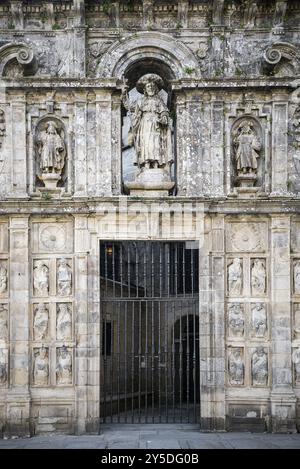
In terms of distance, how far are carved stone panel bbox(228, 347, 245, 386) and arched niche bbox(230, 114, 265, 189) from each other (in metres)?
3.04

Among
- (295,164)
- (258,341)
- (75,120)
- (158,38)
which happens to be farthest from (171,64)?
(258,341)

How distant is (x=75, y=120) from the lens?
1231 centimetres

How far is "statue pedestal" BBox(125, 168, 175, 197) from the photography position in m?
12.4

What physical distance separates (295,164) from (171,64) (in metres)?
2.95

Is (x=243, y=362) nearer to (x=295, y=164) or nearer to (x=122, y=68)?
(x=295, y=164)

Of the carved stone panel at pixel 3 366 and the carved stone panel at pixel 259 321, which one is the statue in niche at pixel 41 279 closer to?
the carved stone panel at pixel 3 366

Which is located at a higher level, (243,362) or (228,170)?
(228,170)

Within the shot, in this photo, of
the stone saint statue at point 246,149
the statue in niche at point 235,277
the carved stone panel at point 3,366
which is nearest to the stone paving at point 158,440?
the carved stone panel at point 3,366

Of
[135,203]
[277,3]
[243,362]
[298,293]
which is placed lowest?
[243,362]

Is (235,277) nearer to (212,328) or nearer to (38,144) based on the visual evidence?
(212,328)

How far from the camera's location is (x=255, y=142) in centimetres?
1238

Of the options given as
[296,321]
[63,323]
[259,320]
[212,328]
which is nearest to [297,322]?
[296,321]

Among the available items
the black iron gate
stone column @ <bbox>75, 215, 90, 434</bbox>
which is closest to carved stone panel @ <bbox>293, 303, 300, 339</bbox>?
the black iron gate

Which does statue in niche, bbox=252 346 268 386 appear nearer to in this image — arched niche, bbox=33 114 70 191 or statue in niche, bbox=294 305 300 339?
statue in niche, bbox=294 305 300 339
